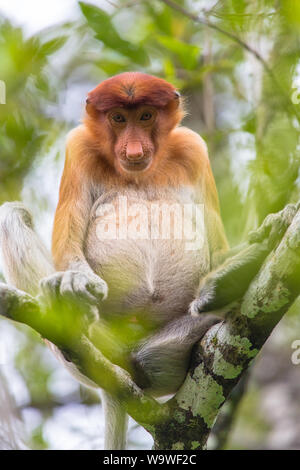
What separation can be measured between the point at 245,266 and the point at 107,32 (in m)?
1.04

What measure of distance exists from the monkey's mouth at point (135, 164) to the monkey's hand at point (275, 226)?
0.63 meters

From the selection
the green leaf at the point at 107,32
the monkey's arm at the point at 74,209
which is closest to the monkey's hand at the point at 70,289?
the monkey's arm at the point at 74,209

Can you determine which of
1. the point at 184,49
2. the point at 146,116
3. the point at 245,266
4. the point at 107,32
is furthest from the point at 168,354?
the point at 184,49

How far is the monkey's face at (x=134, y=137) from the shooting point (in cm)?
242

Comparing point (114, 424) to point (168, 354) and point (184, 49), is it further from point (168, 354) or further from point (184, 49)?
point (184, 49)

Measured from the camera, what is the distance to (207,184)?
2688 millimetres

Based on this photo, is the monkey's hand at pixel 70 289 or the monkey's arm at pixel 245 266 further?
the monkey's hand at pixel 70 289

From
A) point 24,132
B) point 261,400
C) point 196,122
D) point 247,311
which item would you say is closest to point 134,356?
point 247,311

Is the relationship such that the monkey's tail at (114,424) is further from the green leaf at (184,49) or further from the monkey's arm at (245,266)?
the green leaf at (184,49)

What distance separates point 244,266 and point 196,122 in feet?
7.56

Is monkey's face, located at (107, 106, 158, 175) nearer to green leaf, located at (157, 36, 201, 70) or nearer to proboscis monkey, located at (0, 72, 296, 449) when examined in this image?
proboscis monkey, located at (0, 72, 296, 449)

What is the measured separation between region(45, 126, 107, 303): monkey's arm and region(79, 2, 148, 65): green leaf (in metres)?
0.43

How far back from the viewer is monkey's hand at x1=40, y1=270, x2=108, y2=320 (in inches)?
80.8

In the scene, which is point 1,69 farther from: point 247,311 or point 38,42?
point 247,311
